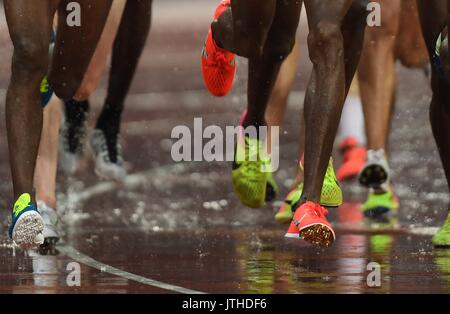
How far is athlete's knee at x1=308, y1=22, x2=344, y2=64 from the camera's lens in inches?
336

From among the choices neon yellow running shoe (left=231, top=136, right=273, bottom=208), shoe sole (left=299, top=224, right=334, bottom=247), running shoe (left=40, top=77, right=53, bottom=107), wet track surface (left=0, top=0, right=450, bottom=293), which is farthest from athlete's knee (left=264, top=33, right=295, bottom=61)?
shoe sole (left=299, top=224, right=334, bottom=247)

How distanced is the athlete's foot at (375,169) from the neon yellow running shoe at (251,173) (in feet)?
4.71

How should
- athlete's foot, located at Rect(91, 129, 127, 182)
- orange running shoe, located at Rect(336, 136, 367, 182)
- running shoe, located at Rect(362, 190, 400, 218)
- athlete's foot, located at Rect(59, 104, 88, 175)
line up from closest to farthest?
running shoe, located at Rect(362, 190, 400, 218) < athlete's foot, located at Rect(91, 129, 127, 182) < athlete's foot, located at Rect(59, 104, 88, 175) < orange running shoe, located at Rect(336, 136, 367, 182)

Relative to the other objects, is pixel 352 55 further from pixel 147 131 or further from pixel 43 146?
pixel 147 131

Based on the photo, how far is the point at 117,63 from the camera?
1203cm

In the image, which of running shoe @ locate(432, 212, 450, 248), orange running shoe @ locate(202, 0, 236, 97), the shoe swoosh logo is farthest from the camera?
orange running shoe @ locate(202, 0, 236, 97)

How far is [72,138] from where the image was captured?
12484 mm

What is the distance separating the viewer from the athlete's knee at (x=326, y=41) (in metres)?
8.55

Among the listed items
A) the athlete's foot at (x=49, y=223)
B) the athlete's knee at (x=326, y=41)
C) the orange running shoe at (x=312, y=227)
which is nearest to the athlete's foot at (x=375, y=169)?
the athlete's foot at (x=49, y=223)

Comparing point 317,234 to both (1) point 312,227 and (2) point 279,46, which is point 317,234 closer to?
(1) point 312,227

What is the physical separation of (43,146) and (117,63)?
1.93 m

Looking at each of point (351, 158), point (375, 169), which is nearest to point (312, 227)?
point (375, 169)

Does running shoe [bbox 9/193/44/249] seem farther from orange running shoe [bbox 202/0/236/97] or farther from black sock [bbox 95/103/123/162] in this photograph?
black sock [bbox 95/103/123/162]

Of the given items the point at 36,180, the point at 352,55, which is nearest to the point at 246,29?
the point at 352,55
